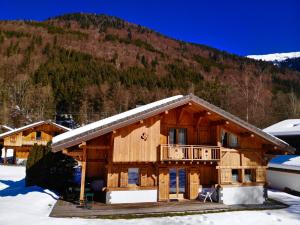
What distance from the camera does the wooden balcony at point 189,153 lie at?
17.9m

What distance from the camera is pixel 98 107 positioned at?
75.6 metres

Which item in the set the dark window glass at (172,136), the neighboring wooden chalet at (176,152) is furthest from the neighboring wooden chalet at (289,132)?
the dark window glass at (172,136)

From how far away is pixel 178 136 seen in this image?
19.8 meters

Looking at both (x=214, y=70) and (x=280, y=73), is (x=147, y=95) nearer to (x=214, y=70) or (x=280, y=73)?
(x=214, y=70)

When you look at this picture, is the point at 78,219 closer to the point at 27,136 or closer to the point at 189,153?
the point at 189,153

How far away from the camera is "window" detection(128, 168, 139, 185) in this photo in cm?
1870

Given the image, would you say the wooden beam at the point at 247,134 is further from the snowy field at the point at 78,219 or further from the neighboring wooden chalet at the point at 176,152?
the snowy field at the point at 78,219

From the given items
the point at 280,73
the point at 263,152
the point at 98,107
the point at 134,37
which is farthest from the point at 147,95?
the point at 134,37

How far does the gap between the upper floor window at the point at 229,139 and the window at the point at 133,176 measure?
5875mm

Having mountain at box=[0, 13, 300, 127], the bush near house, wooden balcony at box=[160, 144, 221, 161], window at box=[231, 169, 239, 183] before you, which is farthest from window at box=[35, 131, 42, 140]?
window at box=[231, 169, 239, 183]

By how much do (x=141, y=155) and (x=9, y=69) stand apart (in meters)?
82.5

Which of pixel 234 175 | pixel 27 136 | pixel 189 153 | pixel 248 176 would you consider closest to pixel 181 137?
pixel 189 153

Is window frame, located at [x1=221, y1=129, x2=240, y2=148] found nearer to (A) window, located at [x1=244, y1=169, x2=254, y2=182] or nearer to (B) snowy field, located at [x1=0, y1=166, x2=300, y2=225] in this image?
(A) window, located at [x1=244, y1=169, x2=254, y2=182]

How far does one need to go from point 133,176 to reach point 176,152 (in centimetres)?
303
